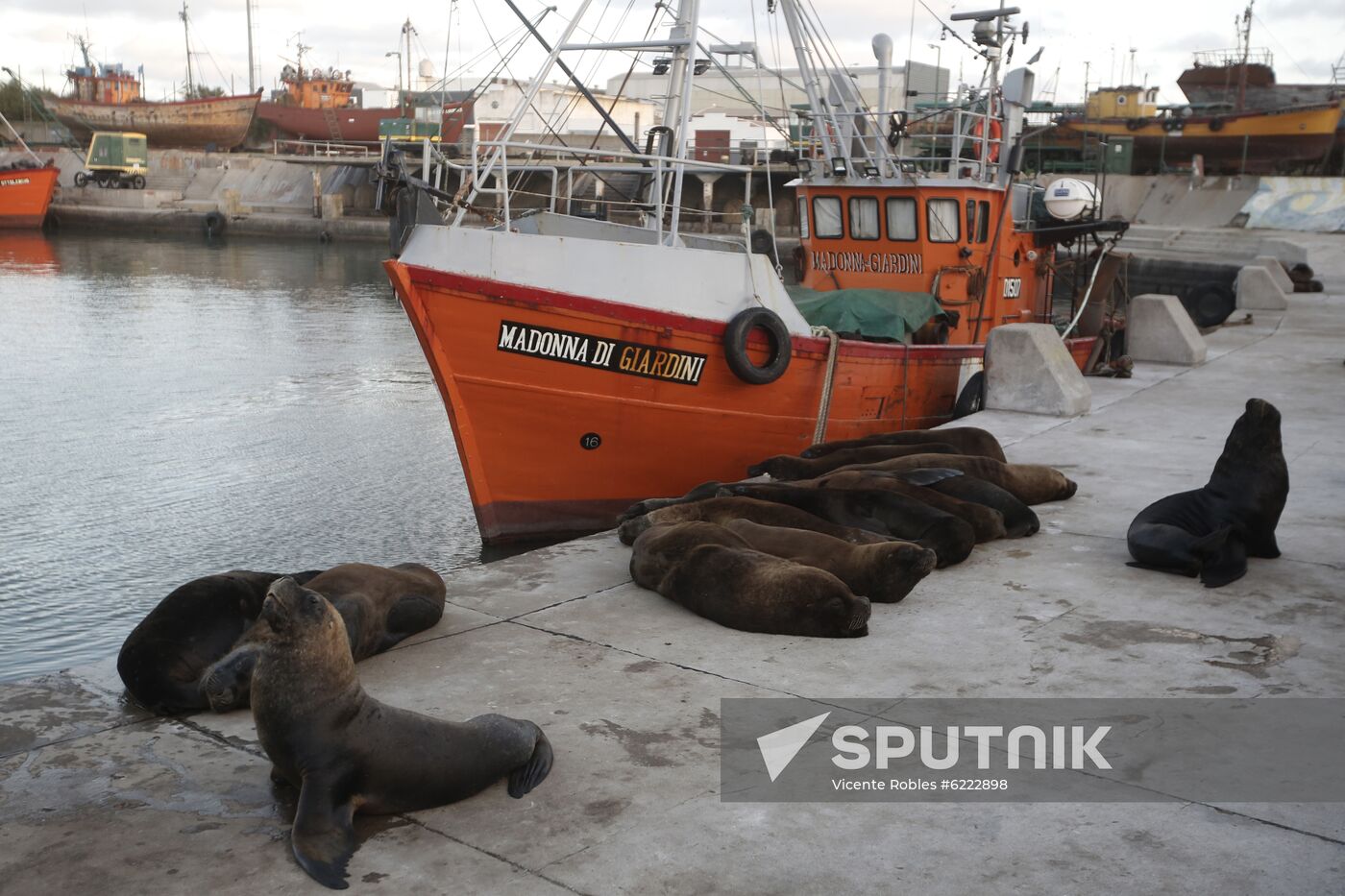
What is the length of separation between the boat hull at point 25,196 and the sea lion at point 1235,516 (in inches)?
2193

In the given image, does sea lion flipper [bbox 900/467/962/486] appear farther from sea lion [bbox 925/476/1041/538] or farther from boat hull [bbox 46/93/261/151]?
boat hull [bbox 46/93/261/151]

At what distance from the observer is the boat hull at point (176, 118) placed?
6969 cm

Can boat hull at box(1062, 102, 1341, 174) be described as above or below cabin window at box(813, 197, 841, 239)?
above

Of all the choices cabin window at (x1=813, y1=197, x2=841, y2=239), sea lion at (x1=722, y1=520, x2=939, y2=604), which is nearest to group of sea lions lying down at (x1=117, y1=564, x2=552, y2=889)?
sea lion at (x1=722, y1=520, x2=939, y2=604)

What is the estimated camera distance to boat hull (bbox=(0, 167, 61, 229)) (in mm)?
52438

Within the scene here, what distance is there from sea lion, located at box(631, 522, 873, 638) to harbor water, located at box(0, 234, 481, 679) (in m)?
4.52

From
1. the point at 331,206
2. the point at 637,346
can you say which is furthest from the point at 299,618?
the point at 331,206

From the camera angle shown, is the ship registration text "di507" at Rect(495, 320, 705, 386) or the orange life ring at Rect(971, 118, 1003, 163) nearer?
the ship registration text "di507" at Rect(495, 320, 705, 386)

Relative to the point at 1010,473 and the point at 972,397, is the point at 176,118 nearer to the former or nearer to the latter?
the point at 972,397

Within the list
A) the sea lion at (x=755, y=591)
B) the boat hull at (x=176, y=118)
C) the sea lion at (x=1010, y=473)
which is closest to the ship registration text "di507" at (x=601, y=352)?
the sea lion at (x=1010, y=473)

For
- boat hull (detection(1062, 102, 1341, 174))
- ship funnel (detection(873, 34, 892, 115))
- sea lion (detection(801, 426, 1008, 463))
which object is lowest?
sea lion (detection(801, 426, 1008, 463))

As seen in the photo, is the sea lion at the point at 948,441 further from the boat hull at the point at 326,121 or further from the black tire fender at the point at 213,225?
the boat hull at the point at 326,121

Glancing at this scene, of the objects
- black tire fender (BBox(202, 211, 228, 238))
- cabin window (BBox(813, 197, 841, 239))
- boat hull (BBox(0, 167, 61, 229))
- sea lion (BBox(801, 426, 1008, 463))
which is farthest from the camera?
black tire fender (BBox(202, 211, 228, 238))

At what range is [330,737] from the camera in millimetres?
3764
